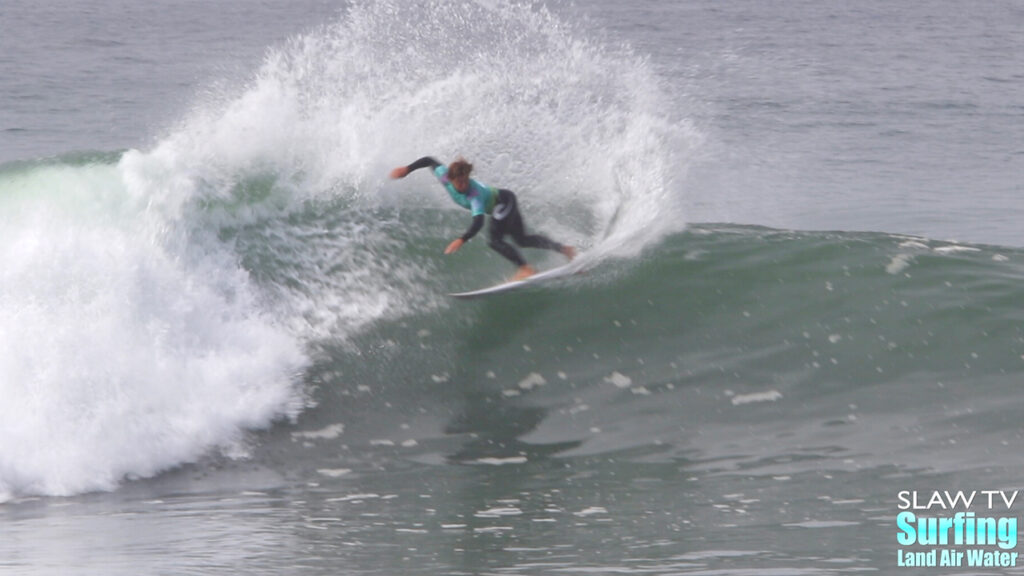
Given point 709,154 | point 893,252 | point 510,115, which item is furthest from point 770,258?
point 709,154

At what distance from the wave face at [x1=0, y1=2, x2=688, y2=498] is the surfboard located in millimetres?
335

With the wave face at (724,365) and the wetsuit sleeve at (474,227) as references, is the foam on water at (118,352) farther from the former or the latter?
the wetsuit sleeve at (474,227)

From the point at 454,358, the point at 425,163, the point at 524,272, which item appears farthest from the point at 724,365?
the point at 425,163

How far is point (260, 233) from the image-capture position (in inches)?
425

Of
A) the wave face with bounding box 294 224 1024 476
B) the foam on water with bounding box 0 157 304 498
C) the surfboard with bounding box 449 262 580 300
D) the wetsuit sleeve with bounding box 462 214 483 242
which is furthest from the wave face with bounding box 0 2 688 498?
the wetsuit sleeve with bounding box 462 214 483 242

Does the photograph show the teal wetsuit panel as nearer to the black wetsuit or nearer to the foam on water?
the black wetsuit

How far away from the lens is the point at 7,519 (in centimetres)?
720

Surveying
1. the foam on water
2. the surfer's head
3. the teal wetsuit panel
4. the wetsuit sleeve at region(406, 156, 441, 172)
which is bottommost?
the foam on water

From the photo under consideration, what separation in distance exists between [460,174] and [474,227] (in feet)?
1.49

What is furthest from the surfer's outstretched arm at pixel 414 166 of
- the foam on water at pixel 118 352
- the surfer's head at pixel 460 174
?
the foam on water at pixel 118 352

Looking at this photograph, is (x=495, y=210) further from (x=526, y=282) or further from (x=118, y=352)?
(x=118, y=352)

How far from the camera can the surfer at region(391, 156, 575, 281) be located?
394 inches

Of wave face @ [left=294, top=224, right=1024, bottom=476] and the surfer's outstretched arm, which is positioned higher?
the surfer's outstretched arm

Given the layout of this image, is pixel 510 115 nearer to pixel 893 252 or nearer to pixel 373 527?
pixel 893 252
